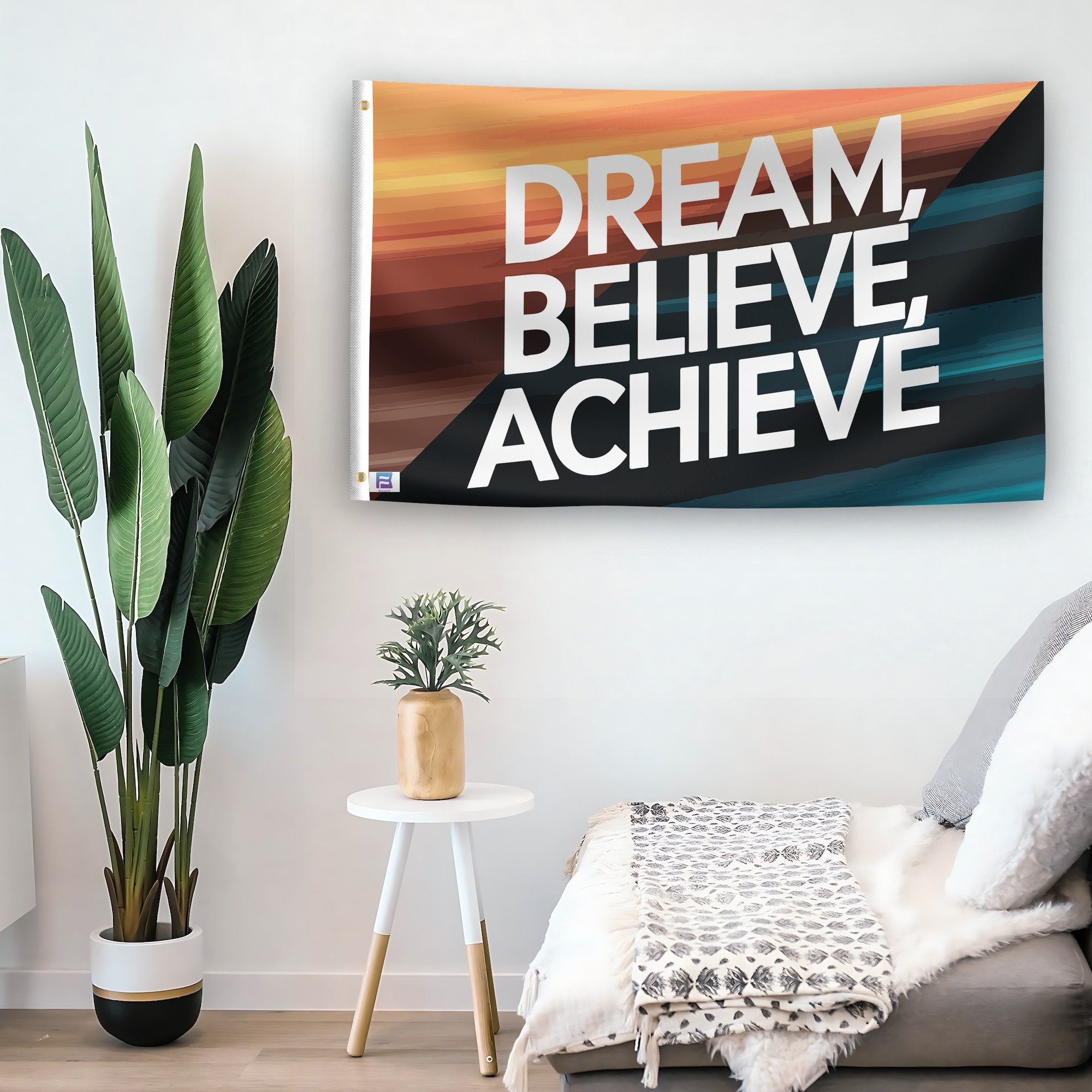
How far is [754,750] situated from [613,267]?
1.09 metres

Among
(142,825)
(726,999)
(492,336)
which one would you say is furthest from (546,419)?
(726,999)

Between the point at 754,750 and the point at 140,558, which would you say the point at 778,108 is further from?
the point at 140,558

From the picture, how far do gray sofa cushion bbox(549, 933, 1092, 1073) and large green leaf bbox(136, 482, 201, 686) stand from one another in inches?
46.2

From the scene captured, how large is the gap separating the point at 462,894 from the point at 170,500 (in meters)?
0.91

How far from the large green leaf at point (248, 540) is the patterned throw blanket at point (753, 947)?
3.03ft

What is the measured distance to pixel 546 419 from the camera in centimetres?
230

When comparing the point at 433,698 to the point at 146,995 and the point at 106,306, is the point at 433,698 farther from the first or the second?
the point at 106,306

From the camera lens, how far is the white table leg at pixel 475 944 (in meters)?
1.94

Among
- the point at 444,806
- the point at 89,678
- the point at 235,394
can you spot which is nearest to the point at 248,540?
the point at 235,394

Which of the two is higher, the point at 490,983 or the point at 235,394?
the point at 235,394

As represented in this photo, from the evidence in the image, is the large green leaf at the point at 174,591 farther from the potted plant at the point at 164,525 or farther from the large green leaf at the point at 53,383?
the large green leaf at the point at 53,383

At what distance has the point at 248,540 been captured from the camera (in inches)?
83.0

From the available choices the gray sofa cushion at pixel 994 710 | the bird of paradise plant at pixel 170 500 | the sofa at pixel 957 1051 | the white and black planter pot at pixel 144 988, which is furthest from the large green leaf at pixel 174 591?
the gray sofa cushion at pixel 994 710

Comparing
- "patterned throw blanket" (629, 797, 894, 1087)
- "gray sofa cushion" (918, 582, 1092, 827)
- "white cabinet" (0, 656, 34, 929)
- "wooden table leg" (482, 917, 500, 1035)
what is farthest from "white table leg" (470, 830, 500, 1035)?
"white cabinet" (0, 656, 34, 929)
